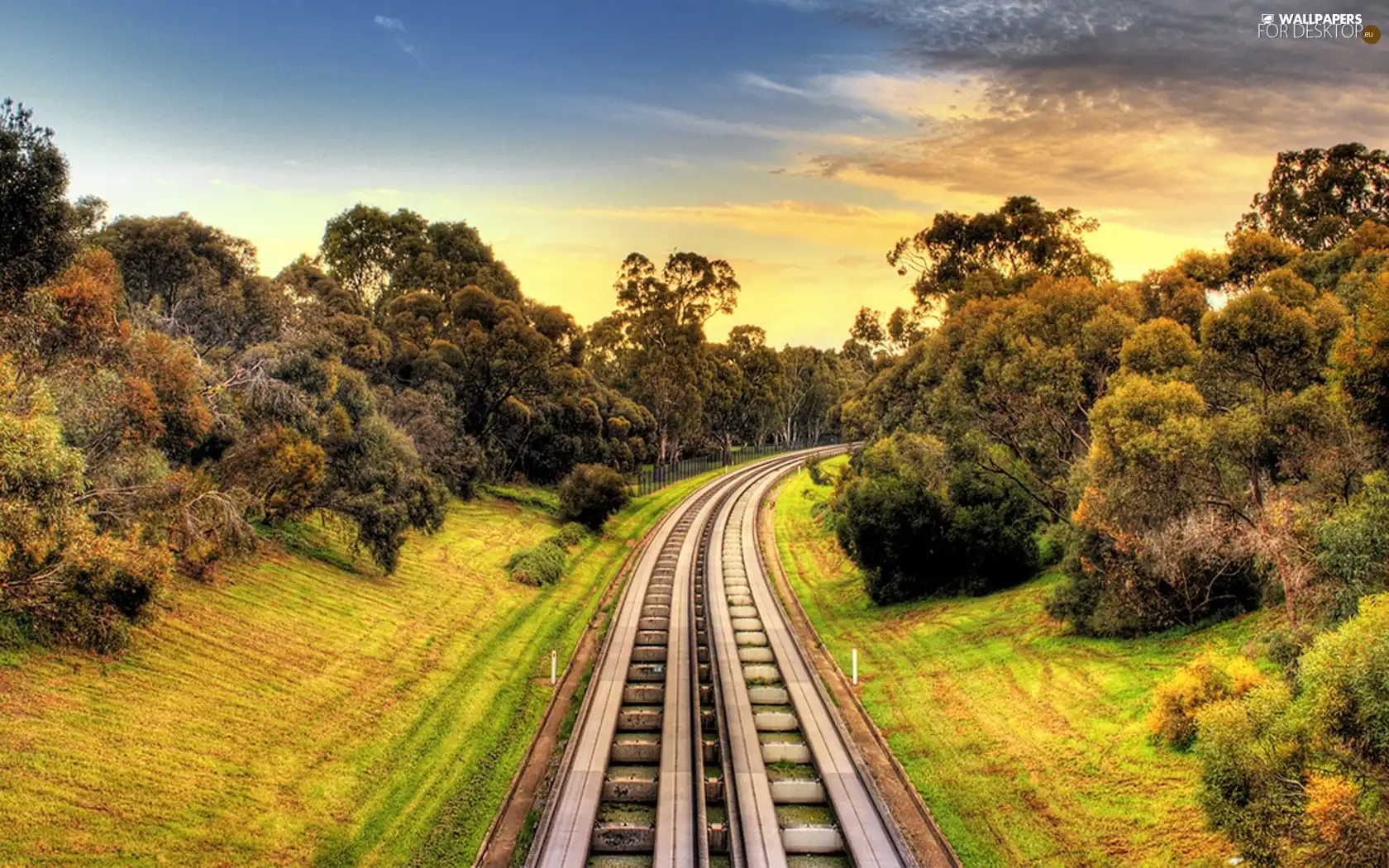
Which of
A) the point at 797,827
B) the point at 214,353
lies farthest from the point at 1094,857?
the point at 214,353

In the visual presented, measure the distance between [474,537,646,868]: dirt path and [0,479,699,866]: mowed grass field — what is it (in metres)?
0.36

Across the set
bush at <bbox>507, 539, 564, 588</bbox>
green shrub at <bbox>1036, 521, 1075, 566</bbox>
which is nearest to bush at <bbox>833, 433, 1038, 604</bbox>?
green shrub at <bbox>1036, 521, 1075, 566</bbox>

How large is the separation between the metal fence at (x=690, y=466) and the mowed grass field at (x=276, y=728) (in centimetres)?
3309

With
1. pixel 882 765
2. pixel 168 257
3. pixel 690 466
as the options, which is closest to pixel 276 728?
pixel 882 765

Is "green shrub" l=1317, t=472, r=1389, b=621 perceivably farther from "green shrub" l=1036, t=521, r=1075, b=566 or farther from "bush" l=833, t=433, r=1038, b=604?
"bush" l=833, t=433, r=1038, b=604

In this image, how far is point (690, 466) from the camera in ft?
247

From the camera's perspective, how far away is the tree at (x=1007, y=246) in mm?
41406

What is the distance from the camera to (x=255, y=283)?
3098 cm

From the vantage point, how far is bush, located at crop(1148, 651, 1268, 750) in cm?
1363

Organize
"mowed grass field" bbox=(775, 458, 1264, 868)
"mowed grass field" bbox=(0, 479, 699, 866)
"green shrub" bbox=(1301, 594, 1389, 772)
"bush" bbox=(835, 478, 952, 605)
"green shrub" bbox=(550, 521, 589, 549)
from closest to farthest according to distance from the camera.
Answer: "green shrub" bbox=(1301, 594, 1389, 772) → "mowed grass field" bbox=(0, 479, 699, 866) → "mowed grass field" bbox=(775, 458, 1264, 868) → "bush" bbox=(835, 478, 952, 605) → "green shrub" bbox=(550, 521, 589, 549)

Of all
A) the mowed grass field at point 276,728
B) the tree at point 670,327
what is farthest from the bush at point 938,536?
the tree at point 670,327

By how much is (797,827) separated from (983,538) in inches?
641

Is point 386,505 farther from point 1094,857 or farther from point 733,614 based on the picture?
point 1094,857

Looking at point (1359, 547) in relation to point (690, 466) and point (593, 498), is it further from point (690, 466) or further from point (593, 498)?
point (690, 466)
